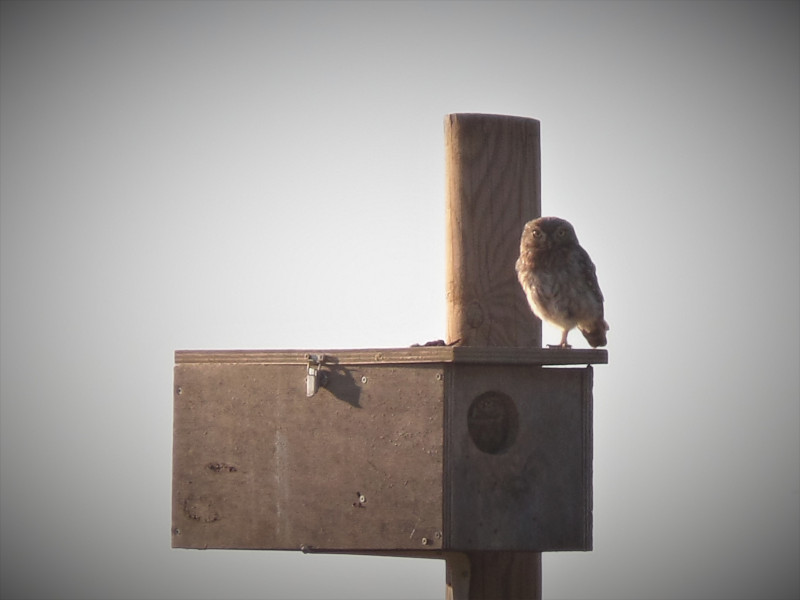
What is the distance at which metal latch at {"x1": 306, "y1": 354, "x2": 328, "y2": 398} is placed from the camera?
842 cm

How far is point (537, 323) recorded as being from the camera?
884 centimetres

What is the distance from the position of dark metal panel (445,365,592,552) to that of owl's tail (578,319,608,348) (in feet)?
4.17

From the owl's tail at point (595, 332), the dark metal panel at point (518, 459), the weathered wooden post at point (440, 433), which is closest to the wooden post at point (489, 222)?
the weathered wooden post at point (440, 433)

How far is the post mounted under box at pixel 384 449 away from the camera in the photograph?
826cm

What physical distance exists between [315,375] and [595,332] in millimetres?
2059

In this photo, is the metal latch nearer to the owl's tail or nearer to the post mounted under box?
the post mounted under box

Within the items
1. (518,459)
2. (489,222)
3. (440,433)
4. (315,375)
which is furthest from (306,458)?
(489,222)

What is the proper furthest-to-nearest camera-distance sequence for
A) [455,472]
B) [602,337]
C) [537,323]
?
[602,337]
[537,323]
[455,472]

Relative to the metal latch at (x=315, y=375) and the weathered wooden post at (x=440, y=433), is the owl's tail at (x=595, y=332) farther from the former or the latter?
the metal latch at (x=315, y=375)

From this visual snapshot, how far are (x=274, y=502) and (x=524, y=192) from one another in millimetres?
1810

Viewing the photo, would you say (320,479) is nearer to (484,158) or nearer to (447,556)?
(447,556)

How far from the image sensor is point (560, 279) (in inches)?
377

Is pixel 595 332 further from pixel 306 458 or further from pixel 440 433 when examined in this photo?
pixel 306 458

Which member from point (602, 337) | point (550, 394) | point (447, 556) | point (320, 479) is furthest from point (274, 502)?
point (602, 337)
